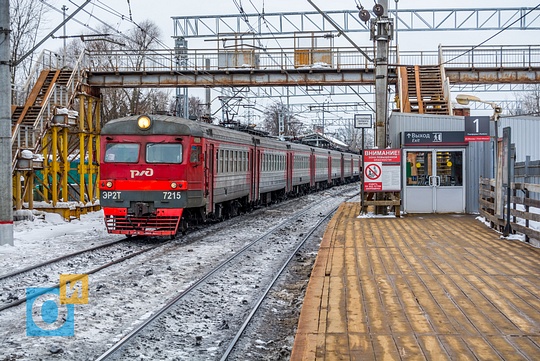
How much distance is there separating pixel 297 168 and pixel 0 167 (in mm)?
20000

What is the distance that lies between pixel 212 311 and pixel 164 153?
23.6 ft

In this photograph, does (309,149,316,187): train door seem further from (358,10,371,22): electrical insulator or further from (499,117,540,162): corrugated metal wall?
(358,10,371,22): electrical insulator

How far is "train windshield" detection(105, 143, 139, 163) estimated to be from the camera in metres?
14.9

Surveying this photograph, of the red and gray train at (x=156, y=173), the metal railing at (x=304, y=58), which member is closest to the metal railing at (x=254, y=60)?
the metal railing at (x=304, y=58)

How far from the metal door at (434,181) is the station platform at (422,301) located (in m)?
5.60

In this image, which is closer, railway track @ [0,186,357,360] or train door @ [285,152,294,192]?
railway track @ [0,186,357,360]

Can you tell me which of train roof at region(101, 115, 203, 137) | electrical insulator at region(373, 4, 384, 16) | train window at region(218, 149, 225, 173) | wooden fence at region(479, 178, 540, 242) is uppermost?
electrical insulator at region(373, 4, 384, 16)

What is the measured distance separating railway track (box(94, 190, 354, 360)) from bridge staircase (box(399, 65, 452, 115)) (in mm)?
12560

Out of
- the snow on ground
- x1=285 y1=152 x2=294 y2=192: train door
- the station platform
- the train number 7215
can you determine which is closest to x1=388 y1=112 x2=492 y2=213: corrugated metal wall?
the station platform

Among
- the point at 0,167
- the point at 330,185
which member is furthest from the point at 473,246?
the point at 330,185

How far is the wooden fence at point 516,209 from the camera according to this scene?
11.1 metres

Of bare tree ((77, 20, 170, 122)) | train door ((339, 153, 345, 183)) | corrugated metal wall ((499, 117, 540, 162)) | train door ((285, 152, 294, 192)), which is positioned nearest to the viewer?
corrugated metal wall ((499, 117, 540, 162))

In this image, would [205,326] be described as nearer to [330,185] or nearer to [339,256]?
[339,256]

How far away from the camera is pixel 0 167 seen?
14031mm
